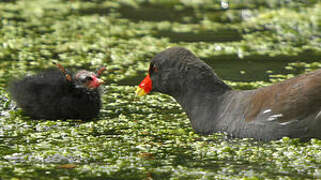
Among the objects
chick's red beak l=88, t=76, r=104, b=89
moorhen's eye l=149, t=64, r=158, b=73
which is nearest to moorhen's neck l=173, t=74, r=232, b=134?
moorhen's eye l=149, t=64, r=158, b=73

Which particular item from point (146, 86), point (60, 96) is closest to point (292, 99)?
point (146, 86)

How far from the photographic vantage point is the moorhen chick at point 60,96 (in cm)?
774

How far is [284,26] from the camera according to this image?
39.3ft

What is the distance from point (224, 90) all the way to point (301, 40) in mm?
4517

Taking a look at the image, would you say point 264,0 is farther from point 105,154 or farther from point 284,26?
point 105,154

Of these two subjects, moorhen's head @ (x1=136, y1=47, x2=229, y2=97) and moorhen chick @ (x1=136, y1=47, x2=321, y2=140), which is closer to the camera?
moorhen chick @ (x1=136, y1=47, x2=321, y2=140)

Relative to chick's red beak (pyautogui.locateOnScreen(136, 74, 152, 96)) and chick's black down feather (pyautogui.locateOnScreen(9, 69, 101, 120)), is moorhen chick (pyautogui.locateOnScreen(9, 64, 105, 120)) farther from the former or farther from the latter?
chick's red beak (pyautogui.locateOnScreen(136, 74, 152, 96))

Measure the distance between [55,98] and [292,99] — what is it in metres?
2.94

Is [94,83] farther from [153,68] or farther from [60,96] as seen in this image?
[153,68]

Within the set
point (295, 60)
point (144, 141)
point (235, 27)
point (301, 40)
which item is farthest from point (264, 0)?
point (144, 141)

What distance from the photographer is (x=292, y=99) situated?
6.26m

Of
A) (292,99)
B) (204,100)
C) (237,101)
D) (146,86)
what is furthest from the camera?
(146,86)

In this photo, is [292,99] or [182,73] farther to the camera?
[182,73]

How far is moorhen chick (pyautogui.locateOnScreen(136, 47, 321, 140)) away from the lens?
623 centimetres
